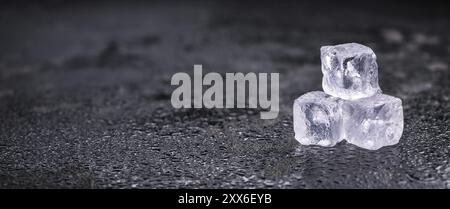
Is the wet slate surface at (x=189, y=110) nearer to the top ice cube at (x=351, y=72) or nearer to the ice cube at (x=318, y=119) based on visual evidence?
the ice cube at (x=318, y=119)

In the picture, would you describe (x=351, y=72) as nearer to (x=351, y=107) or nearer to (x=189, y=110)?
(x=351, y=107)

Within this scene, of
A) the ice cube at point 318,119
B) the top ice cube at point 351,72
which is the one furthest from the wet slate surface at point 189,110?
the top ice cube at point 351,72

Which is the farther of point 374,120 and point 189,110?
point 189,110

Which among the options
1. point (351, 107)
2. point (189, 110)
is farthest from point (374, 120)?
point (189, 110)

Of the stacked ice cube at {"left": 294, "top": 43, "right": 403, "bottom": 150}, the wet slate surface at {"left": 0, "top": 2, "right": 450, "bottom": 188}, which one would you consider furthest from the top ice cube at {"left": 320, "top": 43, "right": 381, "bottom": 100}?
the wet slate surface at {"left": 0, "top": 2, "right": 450, "bottom": 188}

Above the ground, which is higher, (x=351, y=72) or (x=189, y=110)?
(x=351, y=72)

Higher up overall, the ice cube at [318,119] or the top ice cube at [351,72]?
the top ice cube at [351,72]

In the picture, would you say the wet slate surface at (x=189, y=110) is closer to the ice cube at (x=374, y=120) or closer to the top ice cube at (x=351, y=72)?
the ice cube at (x=374, y=120)
